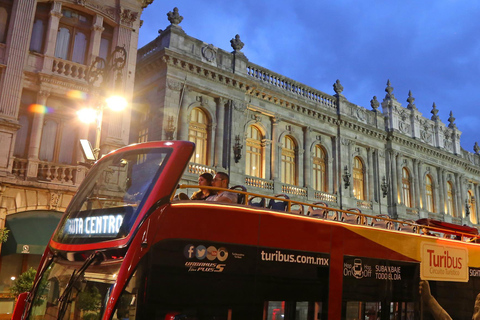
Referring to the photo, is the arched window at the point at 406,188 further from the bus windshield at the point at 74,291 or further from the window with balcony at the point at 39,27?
the bus windshield at the point at 74,291

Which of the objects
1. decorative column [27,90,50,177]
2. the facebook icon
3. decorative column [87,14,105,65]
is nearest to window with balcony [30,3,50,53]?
decorative column [87,14,105,65]

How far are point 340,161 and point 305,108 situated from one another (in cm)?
422

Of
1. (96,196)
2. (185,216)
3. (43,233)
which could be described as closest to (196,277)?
(185,216)

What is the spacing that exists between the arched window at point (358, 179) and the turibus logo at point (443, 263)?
20966mm

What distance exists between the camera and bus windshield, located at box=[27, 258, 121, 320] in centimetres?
443

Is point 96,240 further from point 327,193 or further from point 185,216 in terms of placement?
point 327,193

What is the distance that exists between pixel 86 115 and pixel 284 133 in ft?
43.3

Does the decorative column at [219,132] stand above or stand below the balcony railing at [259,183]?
above

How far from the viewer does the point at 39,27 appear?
1532cm

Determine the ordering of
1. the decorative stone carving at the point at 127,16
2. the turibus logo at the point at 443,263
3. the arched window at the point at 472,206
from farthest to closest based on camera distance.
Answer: the arched window at the point at 472,206 < the decorative stone carving at the point at 127,16 < the turibus logo at the point at 443,263

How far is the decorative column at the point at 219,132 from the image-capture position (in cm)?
2166

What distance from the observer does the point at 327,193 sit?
26.1 metres

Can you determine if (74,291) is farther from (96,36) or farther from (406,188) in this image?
(406,188)

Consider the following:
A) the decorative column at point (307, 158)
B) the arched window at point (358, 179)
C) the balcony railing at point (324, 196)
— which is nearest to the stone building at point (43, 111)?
the decorative column at point (307, 158)
